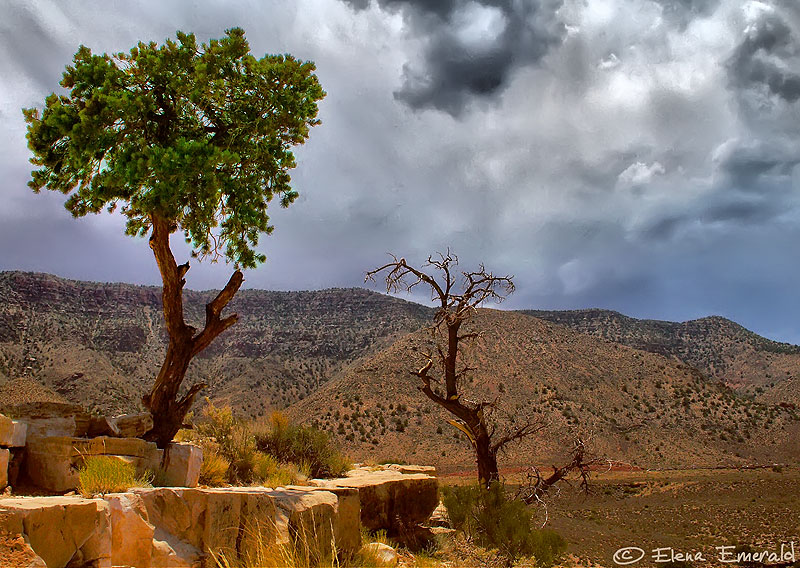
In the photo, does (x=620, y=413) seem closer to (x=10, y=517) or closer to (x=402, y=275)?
(x=402, y=275)

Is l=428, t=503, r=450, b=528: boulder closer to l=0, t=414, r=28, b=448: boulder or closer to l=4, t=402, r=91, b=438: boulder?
l=4, t=402, r=91, b=438: boulder

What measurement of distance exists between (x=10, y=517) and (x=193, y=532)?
2.42 m

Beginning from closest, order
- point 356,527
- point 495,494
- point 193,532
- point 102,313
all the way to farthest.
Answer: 1. point 193,532
2. point 356,527
3. point 495,494
4. point 102,313

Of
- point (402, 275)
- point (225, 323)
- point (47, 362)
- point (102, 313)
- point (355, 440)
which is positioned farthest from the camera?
point (102, 313)

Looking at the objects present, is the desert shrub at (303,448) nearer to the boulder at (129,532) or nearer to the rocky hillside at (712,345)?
the boulder at (129,532)

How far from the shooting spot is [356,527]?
8430 millimetres

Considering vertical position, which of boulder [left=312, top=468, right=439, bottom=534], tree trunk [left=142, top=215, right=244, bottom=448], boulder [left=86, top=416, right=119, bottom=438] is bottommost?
boulder [left=312, top=468, right=439, bottom=534]

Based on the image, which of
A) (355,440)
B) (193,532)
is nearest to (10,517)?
(193,532)

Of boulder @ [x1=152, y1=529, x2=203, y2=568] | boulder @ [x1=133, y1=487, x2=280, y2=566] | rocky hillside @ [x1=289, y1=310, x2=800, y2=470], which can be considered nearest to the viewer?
boulder @ [x1=152, y1=529, x2=203, y2=568]

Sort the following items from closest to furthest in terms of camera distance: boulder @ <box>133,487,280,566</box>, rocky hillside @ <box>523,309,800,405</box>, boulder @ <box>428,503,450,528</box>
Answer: boulder @ <box>133,487,280,566</box>, boulder @ <box>428,503,450,528</box>, rocky hillside @ <box>523,309,800,405</box>

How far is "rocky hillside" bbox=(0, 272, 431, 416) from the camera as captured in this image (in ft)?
189

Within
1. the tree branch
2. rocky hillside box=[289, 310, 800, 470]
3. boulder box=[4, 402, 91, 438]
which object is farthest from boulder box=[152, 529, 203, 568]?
rocky hillside box=[289, 310, 800, 470]

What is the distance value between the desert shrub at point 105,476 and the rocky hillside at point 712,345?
85631 millimetres

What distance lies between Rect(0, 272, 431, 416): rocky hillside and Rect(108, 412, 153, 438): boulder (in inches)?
1688
